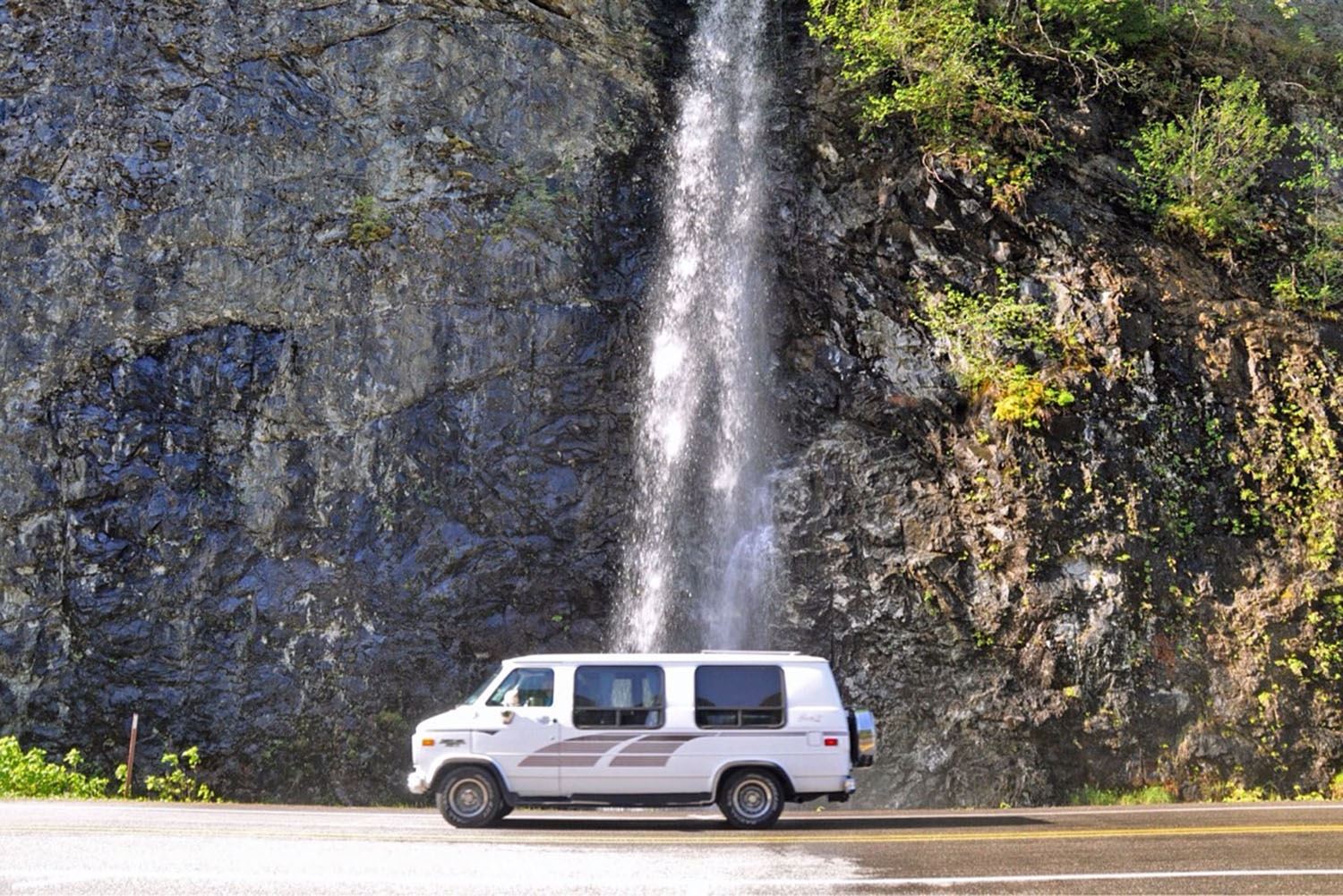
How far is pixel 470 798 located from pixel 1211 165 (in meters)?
16.3

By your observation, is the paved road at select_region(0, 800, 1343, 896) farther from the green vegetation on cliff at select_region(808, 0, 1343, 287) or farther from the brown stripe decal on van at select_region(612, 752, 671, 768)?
the green vegetation on cliff at select_region(808, 0, 1343, 287)

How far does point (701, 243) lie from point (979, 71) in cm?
593

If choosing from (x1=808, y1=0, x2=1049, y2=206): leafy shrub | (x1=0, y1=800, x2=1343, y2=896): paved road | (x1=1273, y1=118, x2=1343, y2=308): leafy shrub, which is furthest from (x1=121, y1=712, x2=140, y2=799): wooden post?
(x1=1273, y1=118, x2=1343, y2=308): leafy shrub

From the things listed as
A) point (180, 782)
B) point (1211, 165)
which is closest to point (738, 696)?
point (180, 782)

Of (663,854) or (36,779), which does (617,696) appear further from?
(36,779)

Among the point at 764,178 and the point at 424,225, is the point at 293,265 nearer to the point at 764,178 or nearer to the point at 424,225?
the point at 424,225

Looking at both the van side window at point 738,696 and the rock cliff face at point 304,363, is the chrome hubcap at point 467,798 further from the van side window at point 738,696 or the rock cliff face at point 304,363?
the rock cliff face at point 304,363

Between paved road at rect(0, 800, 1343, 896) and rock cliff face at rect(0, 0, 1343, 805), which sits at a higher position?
rock cliff face at rect(0, 0, 1343, 805)

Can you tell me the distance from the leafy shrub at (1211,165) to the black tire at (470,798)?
1552cm

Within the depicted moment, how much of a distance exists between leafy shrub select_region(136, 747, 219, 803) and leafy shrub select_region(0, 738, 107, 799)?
452 mm

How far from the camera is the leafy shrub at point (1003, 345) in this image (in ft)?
57.3

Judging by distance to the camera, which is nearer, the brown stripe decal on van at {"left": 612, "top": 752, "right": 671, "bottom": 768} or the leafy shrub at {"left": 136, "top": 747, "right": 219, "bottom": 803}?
the brown stripe decal on van at {"left": 612, "top": 752, "right": 671, "bottom": 768}

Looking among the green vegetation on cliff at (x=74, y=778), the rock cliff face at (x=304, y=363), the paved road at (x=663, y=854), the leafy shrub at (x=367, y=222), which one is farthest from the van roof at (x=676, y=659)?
the leafy shrub at (x=367, y=222)

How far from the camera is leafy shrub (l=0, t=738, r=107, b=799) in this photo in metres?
14.8
